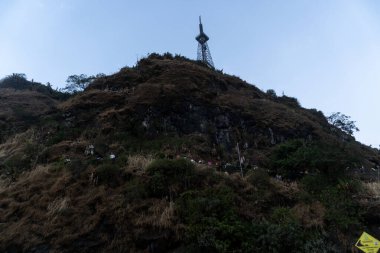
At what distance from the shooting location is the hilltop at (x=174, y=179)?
418 inches

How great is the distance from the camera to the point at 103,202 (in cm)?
1200

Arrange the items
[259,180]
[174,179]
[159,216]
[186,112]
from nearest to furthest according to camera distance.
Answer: [159,216]
[174,179]
[259,180]
[186,112]

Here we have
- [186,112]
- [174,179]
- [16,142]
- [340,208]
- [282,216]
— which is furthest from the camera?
[186,112]

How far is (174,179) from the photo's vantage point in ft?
42.4

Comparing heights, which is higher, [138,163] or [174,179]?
[138,163]

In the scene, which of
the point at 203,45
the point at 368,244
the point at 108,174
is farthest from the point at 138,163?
the point at 203,45

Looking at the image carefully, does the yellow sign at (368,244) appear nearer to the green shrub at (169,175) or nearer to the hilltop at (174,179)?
the hilltop at (174,179)

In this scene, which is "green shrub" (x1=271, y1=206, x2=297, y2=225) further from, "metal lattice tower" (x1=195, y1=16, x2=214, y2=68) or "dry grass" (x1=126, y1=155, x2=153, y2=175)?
"metal lattice tower" (x1=195, y1=16, x2=214, y2=68)

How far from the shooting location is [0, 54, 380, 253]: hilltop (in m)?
10.6

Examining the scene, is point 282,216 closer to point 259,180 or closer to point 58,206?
point 259,180

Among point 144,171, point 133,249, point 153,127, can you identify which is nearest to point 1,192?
point 144,171

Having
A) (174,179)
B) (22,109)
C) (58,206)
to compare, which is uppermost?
(22,109)

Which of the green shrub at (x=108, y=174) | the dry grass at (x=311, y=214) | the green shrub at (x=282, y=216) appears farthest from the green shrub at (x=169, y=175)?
the dry grass at (x=311, y=214)

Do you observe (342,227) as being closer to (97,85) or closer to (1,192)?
(1,192)
